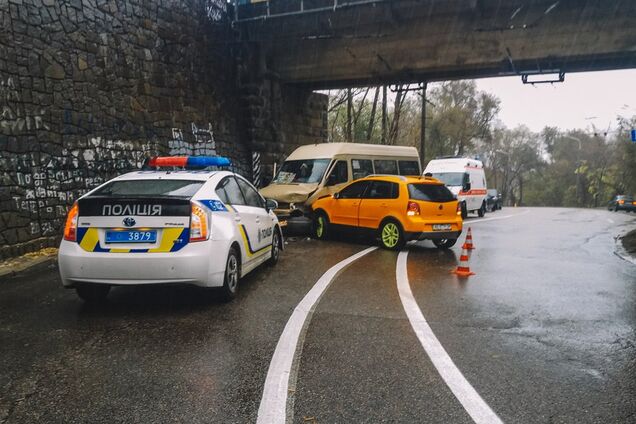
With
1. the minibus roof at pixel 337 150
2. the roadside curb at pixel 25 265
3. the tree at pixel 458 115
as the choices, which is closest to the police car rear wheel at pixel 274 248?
the roadside curb at pixel 25 265

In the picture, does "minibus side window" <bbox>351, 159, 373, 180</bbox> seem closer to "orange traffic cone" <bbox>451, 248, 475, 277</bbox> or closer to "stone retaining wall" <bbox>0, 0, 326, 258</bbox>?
"stone retaining wall" <bbox>0, 0, 326, 258</bbox>

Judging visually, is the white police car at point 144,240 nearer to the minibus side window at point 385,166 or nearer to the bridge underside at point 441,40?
the minibus side window at point 385,166

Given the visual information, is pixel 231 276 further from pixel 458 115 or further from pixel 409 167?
pixel 458 115

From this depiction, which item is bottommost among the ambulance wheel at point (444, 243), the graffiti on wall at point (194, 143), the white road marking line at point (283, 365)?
the ambulance wheel at point (444, 243)

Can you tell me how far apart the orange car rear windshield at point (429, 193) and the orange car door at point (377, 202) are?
358 millimetres

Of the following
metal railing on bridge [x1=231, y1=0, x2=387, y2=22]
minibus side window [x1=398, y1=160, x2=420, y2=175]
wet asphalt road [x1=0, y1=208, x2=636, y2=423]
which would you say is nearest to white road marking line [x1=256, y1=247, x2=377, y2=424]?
wet asphalt road [x1=0, y1=208, x2=636, y2=423]

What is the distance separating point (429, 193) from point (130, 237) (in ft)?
21.7

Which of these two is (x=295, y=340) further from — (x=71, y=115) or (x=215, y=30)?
(x=215, y=30)

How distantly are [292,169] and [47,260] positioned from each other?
664 cm

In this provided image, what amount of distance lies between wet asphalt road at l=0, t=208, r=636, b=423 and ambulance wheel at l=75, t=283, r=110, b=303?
5.5 inches

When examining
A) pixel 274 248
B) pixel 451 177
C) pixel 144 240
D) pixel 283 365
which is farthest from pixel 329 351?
pixel 451 177

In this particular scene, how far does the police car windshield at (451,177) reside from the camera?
63.5 feet

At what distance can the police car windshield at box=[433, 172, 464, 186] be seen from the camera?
19359mm

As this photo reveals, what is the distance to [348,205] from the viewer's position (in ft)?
35.2
